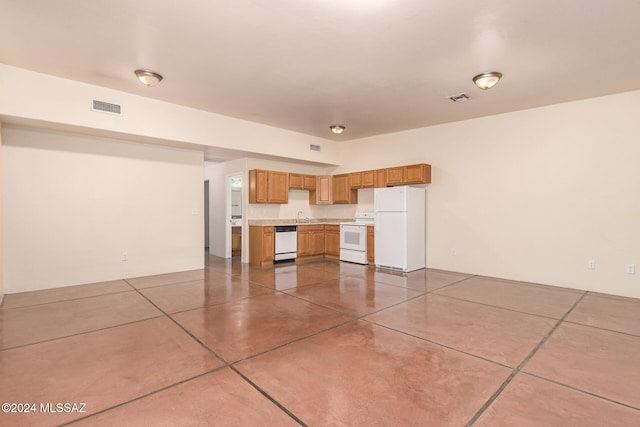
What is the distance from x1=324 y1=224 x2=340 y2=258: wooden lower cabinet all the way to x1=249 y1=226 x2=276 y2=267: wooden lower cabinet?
60.2 inches

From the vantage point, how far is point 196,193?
20.3 ft

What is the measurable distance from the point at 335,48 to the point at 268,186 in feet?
13.6

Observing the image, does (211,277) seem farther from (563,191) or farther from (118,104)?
(563,191)

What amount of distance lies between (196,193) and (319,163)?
124 inches

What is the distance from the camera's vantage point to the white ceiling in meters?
2.73

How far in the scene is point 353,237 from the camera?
Result: 714 cm

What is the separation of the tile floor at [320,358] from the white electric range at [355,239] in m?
2.46

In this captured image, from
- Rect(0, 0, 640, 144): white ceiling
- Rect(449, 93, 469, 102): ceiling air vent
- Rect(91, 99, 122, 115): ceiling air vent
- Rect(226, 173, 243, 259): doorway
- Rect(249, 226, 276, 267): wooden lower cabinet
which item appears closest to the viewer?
Rect(0, 0, 640, 144): white ceiling

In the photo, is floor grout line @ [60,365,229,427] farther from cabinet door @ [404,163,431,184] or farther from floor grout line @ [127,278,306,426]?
cabinet door @ [404,163,431,184]

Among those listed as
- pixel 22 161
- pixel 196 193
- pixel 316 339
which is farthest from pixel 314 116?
pixel 22 161

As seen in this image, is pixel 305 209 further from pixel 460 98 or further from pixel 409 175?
pixel 460 98

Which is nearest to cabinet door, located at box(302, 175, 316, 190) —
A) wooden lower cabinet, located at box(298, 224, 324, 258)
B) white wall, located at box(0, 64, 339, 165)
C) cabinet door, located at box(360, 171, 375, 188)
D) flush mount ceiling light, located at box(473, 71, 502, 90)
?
wooden lower cabinet, located at box(298, 224, 324, 258)

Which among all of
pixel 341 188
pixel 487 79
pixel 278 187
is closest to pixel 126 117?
pixel 278 187

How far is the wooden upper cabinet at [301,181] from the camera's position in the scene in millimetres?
7602
